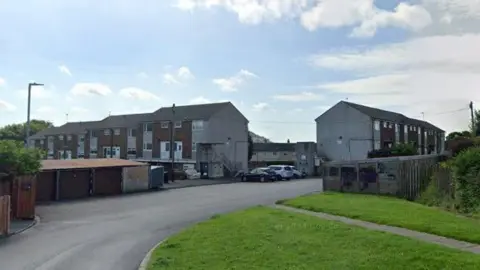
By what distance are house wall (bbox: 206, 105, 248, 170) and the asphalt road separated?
94.8 feet

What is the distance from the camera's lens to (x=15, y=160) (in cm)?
2159

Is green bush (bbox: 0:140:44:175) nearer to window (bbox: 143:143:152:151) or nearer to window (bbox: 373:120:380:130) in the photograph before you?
window (bbox: 143:143:152:151)

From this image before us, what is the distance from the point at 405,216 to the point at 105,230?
33.4 feet

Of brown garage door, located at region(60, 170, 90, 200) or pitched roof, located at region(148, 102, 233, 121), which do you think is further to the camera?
pitched roof, located at region(148, 102, 233, 121)

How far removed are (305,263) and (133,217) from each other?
12996 mm

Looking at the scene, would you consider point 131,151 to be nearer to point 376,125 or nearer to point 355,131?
point 355,131

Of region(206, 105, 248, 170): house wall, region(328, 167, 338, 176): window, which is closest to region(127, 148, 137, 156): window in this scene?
region(206, 105, 248, 170): house wall

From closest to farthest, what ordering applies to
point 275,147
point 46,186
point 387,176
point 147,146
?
point 387,176
point 46,186
point 147,146
point 275,147

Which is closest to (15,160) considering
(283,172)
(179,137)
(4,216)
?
(4,216)

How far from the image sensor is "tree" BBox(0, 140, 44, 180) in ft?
70.0

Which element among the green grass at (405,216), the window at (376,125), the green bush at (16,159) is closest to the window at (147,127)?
the window at (376,125)

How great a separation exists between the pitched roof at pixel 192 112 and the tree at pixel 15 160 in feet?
122

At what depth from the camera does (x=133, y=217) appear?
21125mm

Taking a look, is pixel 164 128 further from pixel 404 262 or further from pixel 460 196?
pixel 404 262
